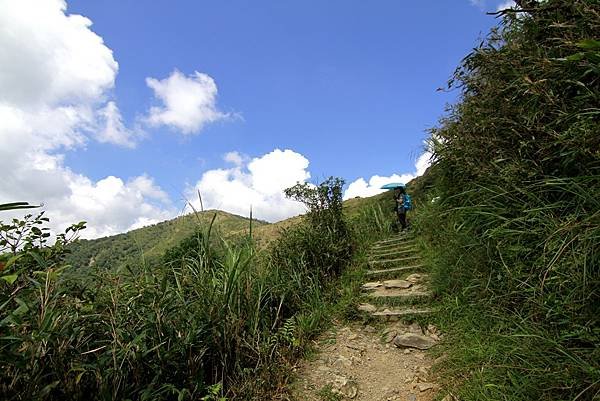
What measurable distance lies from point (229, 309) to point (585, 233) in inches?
101

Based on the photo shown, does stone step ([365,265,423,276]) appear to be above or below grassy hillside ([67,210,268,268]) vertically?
below

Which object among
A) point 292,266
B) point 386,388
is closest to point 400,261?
point 292,266

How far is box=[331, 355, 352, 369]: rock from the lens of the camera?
3.59 metres

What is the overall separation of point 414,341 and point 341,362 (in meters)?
0.79

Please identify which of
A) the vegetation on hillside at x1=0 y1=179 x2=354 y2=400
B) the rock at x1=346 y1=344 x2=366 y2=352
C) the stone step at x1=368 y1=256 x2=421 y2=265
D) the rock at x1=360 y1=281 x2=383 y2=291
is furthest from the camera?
the stone step at x1=368 y1=256 x2=421 y2=265

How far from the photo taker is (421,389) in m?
2.97

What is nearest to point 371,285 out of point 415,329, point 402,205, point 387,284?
point 387,284

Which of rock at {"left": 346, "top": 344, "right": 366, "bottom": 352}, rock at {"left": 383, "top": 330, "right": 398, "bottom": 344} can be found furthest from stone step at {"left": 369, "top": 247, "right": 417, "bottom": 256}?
rock at {"left": 346, "top": 344, "right": 366, "bottom": 352}

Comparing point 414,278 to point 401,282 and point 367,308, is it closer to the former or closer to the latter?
point 401,282

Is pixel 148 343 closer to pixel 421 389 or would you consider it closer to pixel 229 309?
pixel 229 309

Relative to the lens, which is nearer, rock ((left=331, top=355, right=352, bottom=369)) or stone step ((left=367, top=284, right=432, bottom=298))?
rock ((left=331, top=355, right=352, bottom=369))

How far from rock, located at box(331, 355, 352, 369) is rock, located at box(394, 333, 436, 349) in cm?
58

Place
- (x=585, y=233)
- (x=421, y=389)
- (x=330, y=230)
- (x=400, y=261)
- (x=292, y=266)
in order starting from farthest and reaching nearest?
(x=330, y=230) → (x=400, y=261) → (x=292, y=266) → (x=421, y=389) → (x=585, y=233)

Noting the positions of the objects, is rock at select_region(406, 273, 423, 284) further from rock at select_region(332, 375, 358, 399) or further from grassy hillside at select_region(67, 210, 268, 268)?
grassy hillside at select_region(67, 210, 268, 268)
